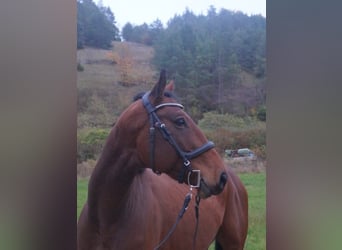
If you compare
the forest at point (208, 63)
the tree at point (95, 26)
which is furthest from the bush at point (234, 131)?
the tree at point (95, 26)

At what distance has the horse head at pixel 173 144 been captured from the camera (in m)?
1.19

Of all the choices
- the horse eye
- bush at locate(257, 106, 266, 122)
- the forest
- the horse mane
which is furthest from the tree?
bush at locate(257, 106, 266, 122)

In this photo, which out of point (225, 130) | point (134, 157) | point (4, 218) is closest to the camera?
point (4, 218)

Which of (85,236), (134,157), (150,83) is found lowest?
(85,236)

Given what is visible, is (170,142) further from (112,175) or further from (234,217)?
(234,217)

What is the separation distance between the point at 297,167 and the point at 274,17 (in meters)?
0.20

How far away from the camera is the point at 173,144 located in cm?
120

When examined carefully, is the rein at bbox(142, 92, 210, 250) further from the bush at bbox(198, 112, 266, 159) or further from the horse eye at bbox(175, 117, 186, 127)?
the bush at bbox(198, 112, 266, 159)

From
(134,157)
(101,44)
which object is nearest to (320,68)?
(134,157)

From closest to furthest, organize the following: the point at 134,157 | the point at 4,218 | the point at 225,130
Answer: the point at 4,218
the point at 134,157
the point at 225,130

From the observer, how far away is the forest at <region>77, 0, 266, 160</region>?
1287 mm

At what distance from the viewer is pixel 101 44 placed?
52.0 inches

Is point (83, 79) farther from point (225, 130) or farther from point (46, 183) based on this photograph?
point (46, 183)

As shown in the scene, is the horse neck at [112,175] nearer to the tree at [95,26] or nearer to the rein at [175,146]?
the rein at [175,146]
